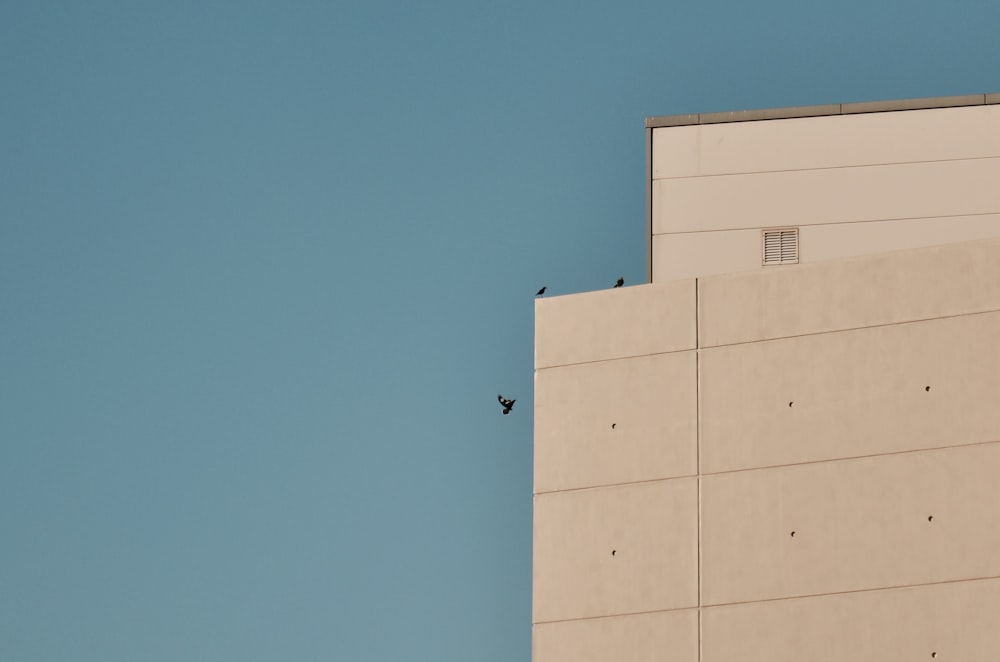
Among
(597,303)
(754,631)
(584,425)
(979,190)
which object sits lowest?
(754,631)

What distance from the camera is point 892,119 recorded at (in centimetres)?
4775

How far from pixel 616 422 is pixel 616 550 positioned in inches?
119

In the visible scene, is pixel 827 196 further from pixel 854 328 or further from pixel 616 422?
pixel 616 422

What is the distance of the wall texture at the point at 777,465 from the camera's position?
1591 inches

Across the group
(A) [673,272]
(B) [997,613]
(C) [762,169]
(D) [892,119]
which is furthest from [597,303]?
(B) [997,613]

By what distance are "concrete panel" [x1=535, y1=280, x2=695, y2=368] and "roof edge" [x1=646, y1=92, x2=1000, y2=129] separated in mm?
5647

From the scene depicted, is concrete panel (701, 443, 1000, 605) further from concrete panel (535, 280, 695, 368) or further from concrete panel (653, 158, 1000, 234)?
concrete panel (653, 158, 1000, 234)

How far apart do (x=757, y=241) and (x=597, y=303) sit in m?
4.54

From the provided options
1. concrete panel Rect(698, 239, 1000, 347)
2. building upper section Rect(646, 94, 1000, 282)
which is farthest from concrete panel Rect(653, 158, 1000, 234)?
concrete panel Rect(698, 239, 1000, 347)

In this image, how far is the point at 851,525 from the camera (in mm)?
41250

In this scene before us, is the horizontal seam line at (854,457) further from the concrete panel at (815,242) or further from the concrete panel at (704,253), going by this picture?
the concrete panel at (704,253)

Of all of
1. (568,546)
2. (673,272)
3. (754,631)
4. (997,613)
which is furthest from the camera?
(673,272)

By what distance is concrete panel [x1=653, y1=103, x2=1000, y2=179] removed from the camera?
154ft

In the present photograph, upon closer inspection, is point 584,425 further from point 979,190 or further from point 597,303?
point 979,190
